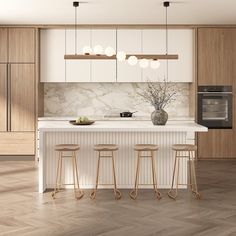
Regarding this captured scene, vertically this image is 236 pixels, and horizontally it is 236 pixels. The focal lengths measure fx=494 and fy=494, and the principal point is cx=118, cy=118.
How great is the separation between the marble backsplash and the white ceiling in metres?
1.30

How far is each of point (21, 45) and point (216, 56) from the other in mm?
3480

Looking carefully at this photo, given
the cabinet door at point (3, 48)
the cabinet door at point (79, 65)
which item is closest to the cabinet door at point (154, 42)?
the cabinet door at point (79, 65)

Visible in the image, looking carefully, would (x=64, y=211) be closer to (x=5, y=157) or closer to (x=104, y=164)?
(x=104, y=164)

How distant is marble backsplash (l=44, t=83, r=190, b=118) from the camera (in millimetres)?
9344

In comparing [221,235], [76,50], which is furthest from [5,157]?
[221,235]

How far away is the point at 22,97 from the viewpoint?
8.79 meters

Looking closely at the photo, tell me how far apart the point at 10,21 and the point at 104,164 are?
357 cm

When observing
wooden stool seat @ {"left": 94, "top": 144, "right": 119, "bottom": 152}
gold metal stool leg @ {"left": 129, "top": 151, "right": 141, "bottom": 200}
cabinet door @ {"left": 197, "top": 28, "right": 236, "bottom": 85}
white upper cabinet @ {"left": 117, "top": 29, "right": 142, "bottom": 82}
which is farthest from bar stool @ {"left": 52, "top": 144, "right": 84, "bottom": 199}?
cabinet door @ {"left": 197, "top": 28, "right": 236, "bottom": 85}

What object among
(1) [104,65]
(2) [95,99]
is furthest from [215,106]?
(2) [95,99]

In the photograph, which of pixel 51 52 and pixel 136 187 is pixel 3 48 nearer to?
Answer: pixel 51 52

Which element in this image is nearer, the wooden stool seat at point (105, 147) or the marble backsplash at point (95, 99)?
the wooden stool seat at point (105, 147)

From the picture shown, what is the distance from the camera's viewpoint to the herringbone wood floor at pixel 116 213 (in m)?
4.31

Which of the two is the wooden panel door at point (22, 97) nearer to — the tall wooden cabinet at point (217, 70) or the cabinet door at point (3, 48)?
the cabinet door at point (3, 48)

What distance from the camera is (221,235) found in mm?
4152
